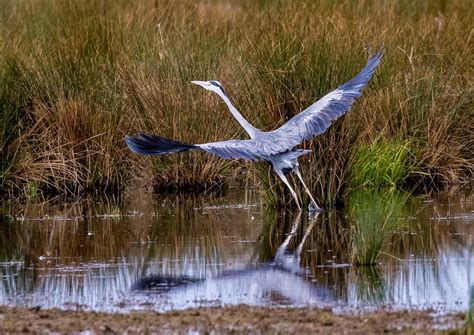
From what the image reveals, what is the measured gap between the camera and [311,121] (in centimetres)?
1005

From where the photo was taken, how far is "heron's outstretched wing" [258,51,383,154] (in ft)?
32.8

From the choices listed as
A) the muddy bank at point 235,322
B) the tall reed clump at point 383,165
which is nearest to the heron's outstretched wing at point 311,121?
the tall reed clump at point 383,165

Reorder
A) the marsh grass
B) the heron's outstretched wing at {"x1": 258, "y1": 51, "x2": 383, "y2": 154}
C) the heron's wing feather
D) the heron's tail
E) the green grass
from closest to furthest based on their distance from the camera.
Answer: the green grass
the heron's tail
the heron's wing feather
the heron's outstretched wing at {"x1": 258, "y1": 51, "x2": 383, "y2": 154}
the marsh grass

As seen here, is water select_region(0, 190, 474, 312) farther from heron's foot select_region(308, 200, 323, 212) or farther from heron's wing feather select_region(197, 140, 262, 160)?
heron's wing feather select_region(197, 140, 262, 160)

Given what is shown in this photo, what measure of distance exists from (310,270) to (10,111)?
5.39 m

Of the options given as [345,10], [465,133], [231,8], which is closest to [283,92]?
[465,133]

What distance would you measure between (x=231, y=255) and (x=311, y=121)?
1.69 metres

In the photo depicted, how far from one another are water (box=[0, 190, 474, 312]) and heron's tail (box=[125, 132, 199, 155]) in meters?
0.81

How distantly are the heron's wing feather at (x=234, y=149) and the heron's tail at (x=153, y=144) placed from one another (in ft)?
0.75

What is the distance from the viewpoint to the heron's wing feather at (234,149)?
940cm

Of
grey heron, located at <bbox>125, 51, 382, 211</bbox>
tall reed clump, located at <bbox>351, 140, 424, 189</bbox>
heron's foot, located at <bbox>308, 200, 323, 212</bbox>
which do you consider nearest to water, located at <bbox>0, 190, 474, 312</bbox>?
heron's foot, located at <bbox>308, 200, 323, 212</bbox>

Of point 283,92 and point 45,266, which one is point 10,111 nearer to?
point 283,92

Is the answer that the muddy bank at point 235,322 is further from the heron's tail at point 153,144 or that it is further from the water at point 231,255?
the heron's tail at point 153,144

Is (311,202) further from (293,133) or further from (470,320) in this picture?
(470,320)
